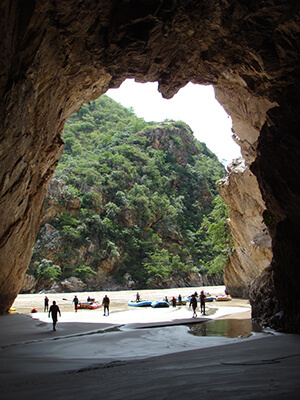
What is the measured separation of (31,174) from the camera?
10.6m

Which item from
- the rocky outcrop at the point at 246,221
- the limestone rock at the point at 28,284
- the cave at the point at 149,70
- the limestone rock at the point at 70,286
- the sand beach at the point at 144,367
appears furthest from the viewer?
the limestone rock at the point at 70,286

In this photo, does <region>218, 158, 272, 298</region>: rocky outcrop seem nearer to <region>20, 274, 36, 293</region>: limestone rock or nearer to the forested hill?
the forested hill

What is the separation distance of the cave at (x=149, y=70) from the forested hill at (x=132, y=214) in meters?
20.6

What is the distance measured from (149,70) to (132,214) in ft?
151

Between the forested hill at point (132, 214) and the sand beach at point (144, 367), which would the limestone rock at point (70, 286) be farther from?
the sand beach at point (144, 367)

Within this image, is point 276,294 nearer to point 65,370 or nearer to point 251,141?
point 65,370

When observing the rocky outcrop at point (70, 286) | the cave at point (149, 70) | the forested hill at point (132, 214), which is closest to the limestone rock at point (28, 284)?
the forested hill at point (132, 214)

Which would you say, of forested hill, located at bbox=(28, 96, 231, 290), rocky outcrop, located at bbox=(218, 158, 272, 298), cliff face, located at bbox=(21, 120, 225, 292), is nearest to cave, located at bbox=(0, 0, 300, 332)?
rocky outcrop, located at bbox=(218, 158, 272, 298)

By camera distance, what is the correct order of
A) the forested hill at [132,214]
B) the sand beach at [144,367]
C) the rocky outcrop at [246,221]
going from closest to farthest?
the sand beach at [144,367], the rocky outcrop at [246,221], the forested hill at [132,214]

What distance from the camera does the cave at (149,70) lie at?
25.5 ft

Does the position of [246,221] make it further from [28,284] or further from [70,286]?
[28,284]

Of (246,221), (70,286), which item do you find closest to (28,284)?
(70,286)

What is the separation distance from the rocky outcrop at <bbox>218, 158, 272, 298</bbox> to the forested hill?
4.47 metres

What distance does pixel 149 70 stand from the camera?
12773mm
